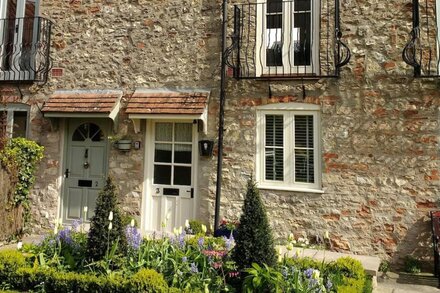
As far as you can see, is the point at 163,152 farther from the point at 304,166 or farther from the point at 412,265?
the point at 412,265

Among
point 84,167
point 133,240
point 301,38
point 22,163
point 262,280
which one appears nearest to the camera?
point 262,280

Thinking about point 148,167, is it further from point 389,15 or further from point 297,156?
point 389,15

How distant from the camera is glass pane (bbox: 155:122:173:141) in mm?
7758

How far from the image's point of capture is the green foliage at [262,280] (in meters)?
3.62

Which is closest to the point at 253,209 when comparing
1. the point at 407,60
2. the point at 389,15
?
the point at 407,60

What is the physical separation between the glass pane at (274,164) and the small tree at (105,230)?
3477 mm

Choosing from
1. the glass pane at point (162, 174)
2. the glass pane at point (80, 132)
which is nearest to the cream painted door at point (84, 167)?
the glass pane at point (80, 132)

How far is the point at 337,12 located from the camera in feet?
22.2

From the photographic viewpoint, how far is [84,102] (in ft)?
25.4

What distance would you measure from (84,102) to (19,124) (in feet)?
7.08

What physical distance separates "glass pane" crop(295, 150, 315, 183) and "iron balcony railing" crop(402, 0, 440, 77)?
2391 mm

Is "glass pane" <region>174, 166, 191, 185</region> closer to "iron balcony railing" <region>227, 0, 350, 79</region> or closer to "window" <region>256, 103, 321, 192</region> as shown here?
"window" <region>256, 103, 321, 192</region>

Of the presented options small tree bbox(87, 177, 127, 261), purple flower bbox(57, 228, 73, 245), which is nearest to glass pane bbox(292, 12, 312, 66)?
small tree bbox(87, 177, 127, 261)

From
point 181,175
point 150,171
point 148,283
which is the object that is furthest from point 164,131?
point 148,283
